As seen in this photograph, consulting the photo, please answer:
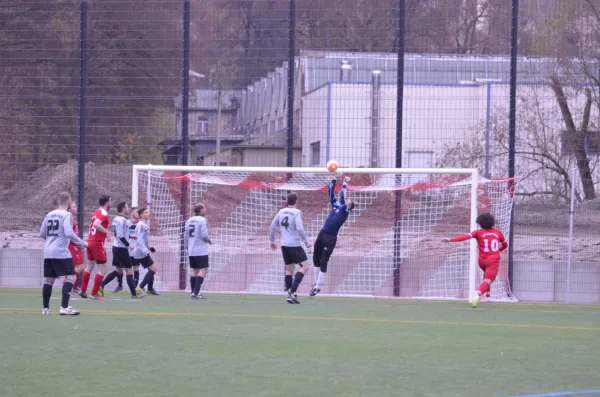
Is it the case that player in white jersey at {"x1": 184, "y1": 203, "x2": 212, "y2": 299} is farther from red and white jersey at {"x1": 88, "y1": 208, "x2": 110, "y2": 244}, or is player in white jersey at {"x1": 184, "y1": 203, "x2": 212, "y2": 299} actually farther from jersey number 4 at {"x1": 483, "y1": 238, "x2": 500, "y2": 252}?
jersey number 4 at {"x1": 483, "y1": 238, "x2": 500, "y2": 252}

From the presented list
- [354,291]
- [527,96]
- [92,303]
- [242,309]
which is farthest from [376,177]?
[92,303]

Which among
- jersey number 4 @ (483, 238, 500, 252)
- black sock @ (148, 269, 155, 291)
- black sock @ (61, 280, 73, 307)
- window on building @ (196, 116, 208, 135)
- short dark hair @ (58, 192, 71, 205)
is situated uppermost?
window on building @ (196, 116, 208, 135)

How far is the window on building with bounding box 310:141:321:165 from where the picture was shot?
18.3 m

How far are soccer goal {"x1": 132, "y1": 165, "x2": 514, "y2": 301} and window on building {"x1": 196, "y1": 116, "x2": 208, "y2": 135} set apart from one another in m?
1.04

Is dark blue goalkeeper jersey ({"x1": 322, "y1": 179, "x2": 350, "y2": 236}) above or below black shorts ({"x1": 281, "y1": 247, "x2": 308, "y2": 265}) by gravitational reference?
above

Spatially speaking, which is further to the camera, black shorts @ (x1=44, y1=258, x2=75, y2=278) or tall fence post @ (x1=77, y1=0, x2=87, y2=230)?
tall fence post @ (x1=77, y1=0, x2=87, y2=230)

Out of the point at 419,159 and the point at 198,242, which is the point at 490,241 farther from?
the point at 198,242

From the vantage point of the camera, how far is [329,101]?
18312 millimetres

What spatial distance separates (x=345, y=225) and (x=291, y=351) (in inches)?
383

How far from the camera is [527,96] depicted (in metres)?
18.3

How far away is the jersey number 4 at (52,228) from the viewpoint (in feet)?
39.0

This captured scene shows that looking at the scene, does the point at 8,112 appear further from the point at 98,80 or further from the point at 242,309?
the point at 242,309

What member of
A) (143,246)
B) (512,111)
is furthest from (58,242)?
(512,111)

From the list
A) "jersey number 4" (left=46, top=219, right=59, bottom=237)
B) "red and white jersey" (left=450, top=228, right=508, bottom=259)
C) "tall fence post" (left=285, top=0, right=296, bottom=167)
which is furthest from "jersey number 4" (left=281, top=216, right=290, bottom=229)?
"jersey number 4" (left=46, top=219, right=59, bottom=237)
